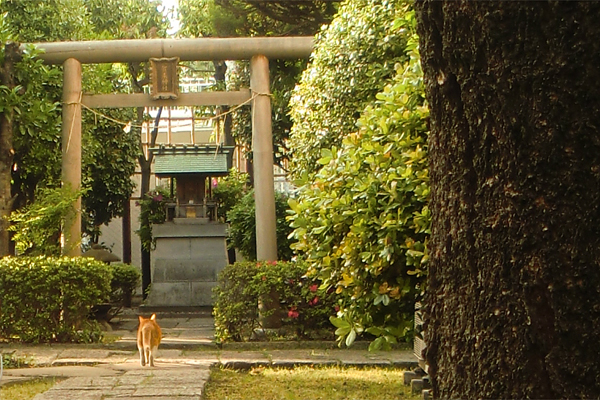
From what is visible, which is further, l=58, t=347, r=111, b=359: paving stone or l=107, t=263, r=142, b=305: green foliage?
l=107, t=263, r=142, b=305: green foliage

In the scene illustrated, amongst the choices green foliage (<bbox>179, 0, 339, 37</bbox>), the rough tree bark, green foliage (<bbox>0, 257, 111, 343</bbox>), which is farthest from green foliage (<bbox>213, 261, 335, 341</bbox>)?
green foliage (<bbox>179, 0, 339, 37</bbox>)

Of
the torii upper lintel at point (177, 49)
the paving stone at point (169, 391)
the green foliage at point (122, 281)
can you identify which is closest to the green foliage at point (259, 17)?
the green foliage at point (122, 281)

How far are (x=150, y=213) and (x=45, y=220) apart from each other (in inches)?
354

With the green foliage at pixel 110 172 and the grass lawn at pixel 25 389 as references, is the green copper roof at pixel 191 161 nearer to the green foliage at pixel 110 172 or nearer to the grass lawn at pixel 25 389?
the green foliage at pixel 110 172

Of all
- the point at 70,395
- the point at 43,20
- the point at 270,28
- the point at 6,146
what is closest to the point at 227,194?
the point at 270,28

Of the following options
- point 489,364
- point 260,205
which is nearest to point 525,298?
point 489,364

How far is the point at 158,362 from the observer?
27.2 ft

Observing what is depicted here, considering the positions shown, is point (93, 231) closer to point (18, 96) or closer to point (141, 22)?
point (141, 22)

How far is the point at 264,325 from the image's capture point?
10031 millimetres

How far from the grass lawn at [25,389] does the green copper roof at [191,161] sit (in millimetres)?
10240

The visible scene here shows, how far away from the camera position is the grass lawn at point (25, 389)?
19.4 feet

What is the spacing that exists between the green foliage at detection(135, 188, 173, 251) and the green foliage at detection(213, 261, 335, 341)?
9296mm

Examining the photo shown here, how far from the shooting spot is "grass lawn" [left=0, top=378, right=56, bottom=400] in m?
5.91

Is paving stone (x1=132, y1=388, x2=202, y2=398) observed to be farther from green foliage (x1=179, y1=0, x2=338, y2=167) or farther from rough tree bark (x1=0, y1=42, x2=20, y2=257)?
green foliage (x1=179, y1=0, x2=338, y2=167)
